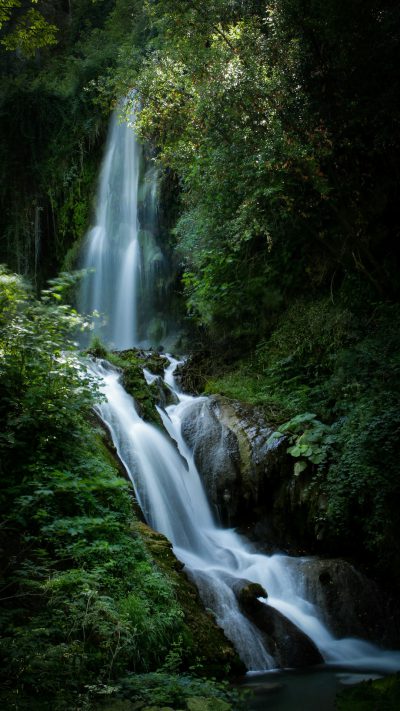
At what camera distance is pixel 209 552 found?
7051mm

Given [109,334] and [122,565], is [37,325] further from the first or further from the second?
[109,334]

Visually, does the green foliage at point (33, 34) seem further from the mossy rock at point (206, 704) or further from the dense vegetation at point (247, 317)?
the mossy rock at point (206, 704)

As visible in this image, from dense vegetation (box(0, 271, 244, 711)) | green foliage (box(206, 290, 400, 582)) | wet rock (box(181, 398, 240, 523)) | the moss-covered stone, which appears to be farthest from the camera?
wet rock (box(181, 398, 240, 523))

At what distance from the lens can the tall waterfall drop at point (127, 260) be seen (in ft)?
50.3

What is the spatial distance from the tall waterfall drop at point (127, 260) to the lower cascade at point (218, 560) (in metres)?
5.59

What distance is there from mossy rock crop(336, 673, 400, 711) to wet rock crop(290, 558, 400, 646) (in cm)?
265

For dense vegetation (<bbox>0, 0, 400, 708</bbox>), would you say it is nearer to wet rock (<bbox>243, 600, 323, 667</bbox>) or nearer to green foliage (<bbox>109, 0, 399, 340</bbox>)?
green foliage (<bbox>109, 0, 399, 340</bbox>)

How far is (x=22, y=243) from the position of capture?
716 inches

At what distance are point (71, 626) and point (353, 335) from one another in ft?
22.1

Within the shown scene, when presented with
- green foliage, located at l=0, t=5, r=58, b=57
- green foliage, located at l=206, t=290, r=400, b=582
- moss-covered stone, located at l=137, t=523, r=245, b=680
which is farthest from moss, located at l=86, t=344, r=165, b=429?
green foliage, located at l=0, t=5, r=58, b=57

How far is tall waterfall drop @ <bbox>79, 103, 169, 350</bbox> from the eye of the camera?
15320mm

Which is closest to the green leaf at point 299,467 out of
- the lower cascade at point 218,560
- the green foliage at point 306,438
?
the green foliage at point 306,438

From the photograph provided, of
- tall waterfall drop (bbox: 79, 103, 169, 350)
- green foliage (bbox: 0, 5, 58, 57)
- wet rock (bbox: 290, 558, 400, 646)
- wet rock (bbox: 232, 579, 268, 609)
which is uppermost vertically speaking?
green foliage (bbox: 0, 5, 58, 57)

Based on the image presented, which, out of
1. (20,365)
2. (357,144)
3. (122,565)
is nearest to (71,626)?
(122,565)
